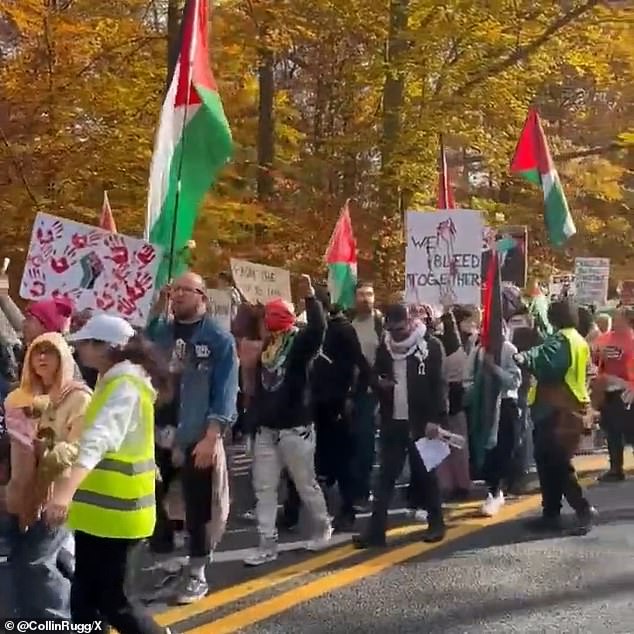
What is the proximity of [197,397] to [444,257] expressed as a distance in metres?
3.95

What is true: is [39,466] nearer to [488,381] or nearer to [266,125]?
[488,381]

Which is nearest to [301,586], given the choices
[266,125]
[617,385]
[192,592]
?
[192,592]

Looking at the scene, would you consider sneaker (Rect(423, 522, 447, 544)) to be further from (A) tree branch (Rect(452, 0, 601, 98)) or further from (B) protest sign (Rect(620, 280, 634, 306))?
(A) tree branch (Rect(452, 0, 601, 98))

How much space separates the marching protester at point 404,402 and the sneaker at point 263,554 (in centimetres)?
65

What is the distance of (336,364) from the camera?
27.8ft

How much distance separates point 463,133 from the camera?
50.8 feet

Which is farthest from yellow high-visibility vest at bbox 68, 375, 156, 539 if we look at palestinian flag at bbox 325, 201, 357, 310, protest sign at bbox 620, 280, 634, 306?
protest sign at bbox 620, 280, 634, 306

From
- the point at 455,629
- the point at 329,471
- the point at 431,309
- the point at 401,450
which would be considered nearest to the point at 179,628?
the point at 455,629

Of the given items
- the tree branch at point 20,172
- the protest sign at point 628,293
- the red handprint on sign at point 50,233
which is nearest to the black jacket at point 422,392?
the red handprint on sign at point 50,233

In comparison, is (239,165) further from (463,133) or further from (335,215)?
(463,133)

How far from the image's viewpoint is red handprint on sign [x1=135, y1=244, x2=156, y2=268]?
7.10 metres

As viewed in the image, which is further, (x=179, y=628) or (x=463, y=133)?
(x=463, y=133)

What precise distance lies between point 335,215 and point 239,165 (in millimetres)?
1777

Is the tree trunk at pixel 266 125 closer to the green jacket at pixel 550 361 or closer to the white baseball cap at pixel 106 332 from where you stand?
the green jacket at pixel 550 361
